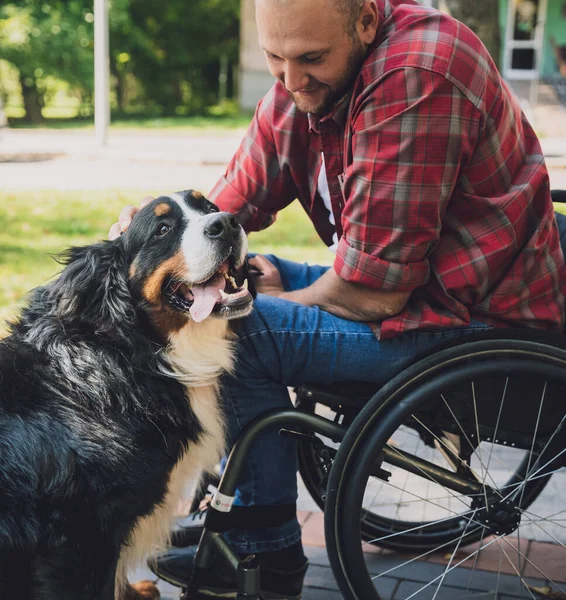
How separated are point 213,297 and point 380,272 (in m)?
0.48

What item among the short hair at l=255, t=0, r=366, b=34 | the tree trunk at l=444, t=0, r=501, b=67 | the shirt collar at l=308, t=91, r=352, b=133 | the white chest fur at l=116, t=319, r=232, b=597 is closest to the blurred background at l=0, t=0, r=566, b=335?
the tree trunk at l=444, t=0, r=501, b=67

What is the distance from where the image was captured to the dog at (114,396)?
6.68 feet

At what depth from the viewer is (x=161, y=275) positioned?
7.46ft

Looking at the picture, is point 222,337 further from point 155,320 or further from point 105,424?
point 105,424

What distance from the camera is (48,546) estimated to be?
79.8 inches

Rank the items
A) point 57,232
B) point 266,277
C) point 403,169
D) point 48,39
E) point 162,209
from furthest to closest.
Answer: point 48,39 → point 57,232 → point 266,277 → point 162,209 → point 403,169

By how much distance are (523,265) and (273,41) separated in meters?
0.94

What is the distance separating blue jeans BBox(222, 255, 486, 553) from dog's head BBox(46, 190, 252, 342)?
13 cm

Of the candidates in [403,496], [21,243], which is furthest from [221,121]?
[403,496]

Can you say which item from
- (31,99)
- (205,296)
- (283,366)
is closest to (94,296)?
(205,296)

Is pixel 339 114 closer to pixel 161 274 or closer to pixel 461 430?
pixel 161 274

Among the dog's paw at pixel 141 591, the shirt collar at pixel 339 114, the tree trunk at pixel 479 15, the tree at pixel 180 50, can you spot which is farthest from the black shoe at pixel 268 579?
the tree at pixel 180 50

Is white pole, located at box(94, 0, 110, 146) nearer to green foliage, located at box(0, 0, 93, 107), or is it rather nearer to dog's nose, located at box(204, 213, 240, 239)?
green foliage, located at box(0, 0, 93, 107)

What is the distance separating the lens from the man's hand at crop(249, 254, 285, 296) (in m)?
2.66
